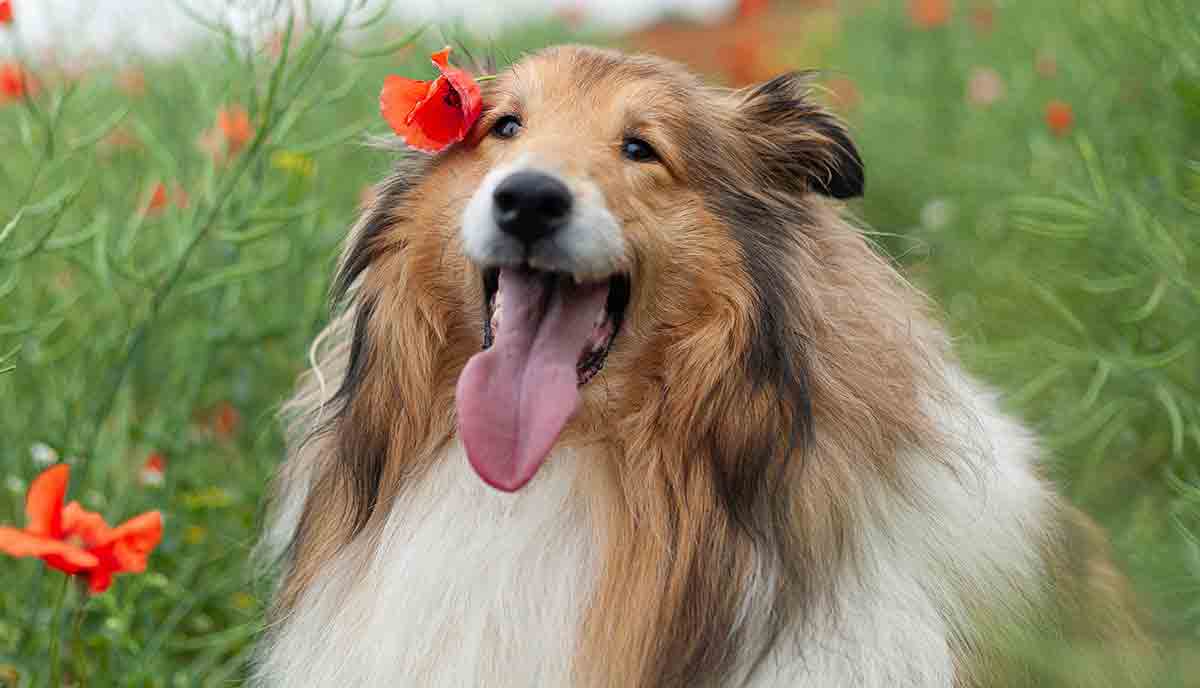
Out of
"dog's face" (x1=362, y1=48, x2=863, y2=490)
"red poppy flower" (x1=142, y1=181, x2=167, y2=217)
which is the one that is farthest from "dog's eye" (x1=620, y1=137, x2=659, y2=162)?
"red poppy flower" (x1=142, y1=181, x2=167, y2=217)

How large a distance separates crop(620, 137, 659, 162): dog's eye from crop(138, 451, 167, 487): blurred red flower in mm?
1872

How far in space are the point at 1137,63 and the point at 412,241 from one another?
10.2 feet

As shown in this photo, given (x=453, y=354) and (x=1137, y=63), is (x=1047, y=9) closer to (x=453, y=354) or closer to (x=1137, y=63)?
(x=1137, y=63)

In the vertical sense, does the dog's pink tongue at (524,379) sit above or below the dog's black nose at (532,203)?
below

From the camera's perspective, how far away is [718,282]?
8.67 feet

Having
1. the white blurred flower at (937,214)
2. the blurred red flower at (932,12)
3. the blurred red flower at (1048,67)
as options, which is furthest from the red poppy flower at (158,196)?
the blurred red flower at (932,12)

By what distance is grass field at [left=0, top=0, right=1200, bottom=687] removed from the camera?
332 cm

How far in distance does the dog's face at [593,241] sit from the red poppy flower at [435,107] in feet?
0.20

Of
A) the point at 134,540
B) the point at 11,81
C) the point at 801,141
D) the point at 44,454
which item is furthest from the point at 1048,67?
the point at 134,540

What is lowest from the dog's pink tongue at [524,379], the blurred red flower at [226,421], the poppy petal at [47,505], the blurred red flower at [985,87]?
the blurred red flower at [226,421]

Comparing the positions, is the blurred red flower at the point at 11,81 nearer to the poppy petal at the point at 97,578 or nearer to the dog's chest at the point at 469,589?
the poppy petal at the point at 97,578

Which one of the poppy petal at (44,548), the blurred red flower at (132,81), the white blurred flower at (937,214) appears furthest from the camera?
the white blurred flower at (937,214)

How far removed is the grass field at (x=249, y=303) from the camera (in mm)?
3318

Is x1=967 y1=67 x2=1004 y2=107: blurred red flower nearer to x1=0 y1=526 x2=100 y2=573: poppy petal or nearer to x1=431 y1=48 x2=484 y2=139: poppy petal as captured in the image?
x1=431 y1=48 x2=484 y2=139: poppy petal
